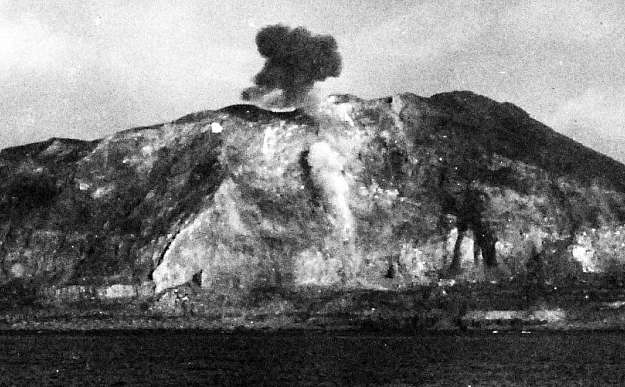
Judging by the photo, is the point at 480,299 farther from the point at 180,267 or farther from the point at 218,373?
the point at 218,373

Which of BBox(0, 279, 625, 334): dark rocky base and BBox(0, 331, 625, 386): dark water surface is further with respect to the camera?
BBox(0, 279, 625, 334): dark rocky base

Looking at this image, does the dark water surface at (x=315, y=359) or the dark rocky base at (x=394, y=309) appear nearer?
the dark water surface at (x=315, y=359)

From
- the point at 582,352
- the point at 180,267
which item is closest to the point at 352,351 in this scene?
the point at 582,352

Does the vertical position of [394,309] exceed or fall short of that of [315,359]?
it exceeds it

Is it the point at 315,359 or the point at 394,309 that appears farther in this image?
the point at 394,309

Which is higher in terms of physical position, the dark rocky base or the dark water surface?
the dark rocky base

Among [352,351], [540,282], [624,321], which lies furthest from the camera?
[540,282]

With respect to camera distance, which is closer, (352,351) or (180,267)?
(352,351)

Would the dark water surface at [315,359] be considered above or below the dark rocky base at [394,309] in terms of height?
below
